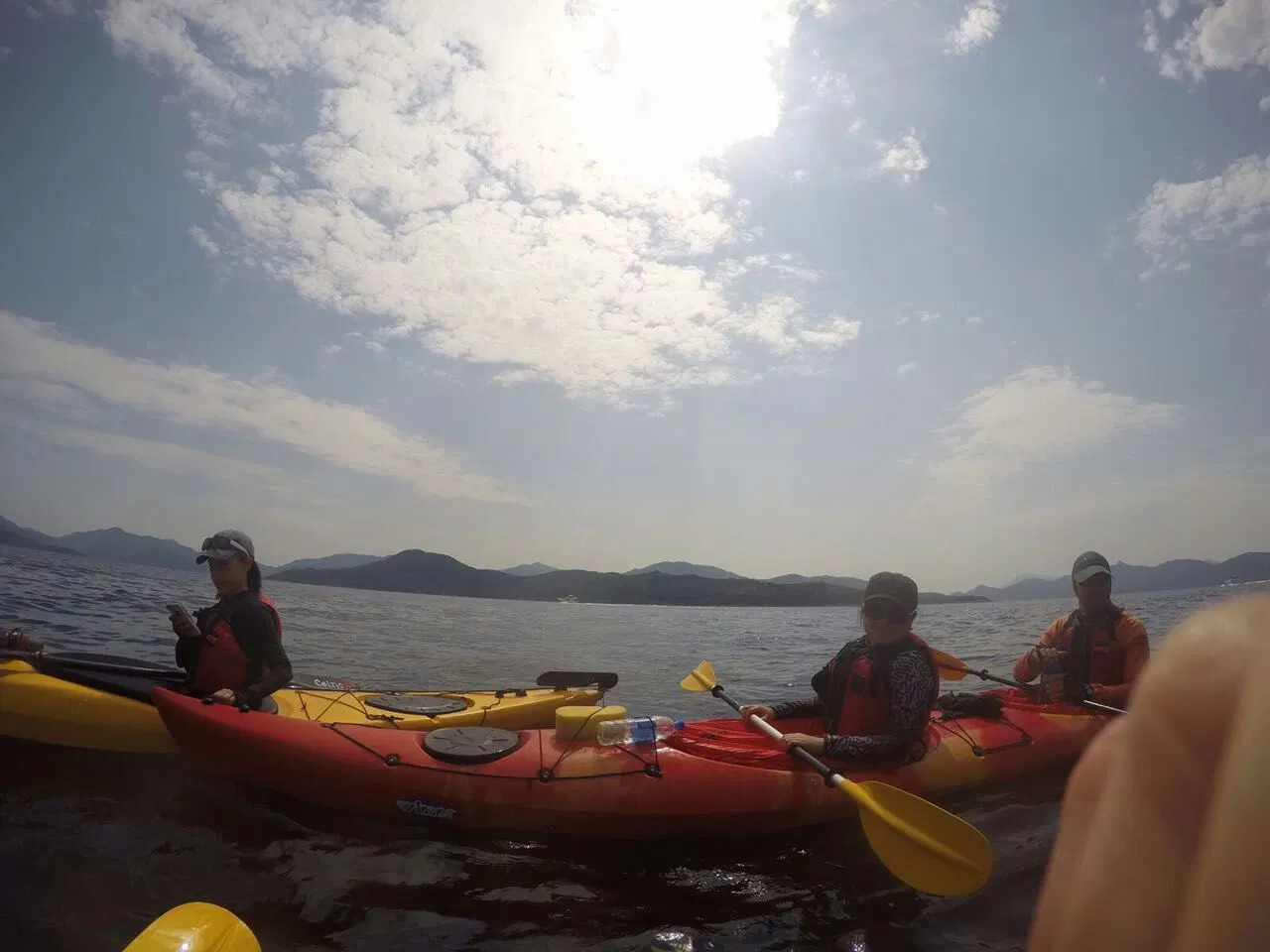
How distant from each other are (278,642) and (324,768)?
1.40 metres

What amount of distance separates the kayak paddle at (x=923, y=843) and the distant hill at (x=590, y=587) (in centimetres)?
8818

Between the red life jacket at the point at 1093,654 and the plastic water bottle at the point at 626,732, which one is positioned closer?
the plastic water bottle at the point at 626,732

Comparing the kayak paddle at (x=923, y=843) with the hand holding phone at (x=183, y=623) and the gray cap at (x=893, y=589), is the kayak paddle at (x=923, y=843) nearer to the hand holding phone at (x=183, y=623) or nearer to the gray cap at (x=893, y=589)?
the gray cap at (x=893, y=589)

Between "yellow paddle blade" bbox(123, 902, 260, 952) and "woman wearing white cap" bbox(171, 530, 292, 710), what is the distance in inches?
149

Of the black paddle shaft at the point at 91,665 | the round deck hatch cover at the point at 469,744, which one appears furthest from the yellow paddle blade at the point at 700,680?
the black paddle shaft at the point at 91,665

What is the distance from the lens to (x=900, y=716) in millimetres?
5637

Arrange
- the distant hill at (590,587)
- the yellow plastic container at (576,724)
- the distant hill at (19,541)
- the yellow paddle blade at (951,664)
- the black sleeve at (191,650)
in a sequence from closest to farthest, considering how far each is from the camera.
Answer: the yellow plastic container at (576,724), the black sleeve at (191,650), the yellow paddle blade at (951,664), the distant hill at (19,541), the distant hill at (590,587)

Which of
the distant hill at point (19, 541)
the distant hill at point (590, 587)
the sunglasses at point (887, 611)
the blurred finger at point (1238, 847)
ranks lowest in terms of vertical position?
the distant hill at point (590, 587)

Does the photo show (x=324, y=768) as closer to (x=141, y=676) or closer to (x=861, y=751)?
(x=141, y=676)

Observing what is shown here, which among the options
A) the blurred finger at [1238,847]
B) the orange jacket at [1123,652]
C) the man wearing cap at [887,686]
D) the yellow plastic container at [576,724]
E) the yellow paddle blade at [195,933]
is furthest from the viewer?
the orange jacket at [1123,652]

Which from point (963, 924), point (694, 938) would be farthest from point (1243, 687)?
point (963, 924)

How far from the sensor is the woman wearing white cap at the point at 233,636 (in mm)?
6117

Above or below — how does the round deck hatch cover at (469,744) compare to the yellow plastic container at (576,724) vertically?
below

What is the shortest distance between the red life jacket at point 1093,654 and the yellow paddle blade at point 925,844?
482 centimetres
